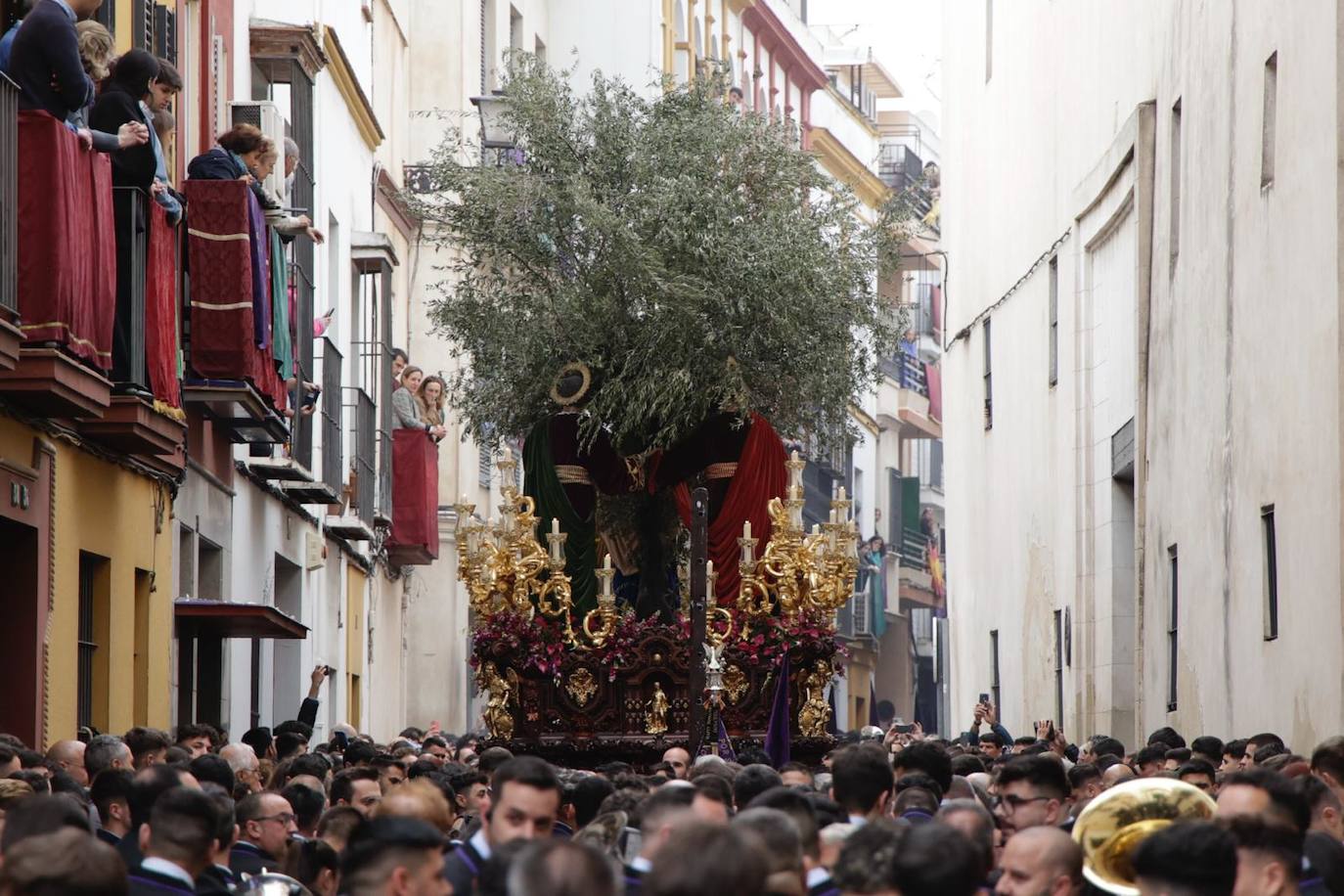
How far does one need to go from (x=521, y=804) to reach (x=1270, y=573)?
10.9m

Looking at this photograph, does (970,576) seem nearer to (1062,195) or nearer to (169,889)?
(1062,195)

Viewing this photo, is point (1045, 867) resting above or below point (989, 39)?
below

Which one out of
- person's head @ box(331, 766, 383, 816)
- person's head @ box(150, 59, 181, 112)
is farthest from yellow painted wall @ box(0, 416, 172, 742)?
person's head @ box(331, 766, 383, 816)

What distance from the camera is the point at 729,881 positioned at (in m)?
4.97

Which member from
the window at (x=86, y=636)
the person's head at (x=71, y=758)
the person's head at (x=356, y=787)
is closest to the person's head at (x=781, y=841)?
the person's head at (x=356, y=787)

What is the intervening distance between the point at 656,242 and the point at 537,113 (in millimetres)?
1890

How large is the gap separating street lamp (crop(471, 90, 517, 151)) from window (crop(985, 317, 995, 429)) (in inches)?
293

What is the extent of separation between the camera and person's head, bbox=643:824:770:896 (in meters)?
4.93

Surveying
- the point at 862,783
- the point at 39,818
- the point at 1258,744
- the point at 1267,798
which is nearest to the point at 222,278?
the point at 1258,744

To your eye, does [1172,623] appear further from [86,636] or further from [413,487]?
[413,487]

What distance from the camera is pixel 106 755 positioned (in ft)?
37.5

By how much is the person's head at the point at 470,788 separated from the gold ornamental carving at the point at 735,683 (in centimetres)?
595

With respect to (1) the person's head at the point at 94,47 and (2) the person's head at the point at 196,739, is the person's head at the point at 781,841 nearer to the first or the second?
(2) the person's head at the point at 196,739

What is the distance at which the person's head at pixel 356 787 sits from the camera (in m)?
11.3
